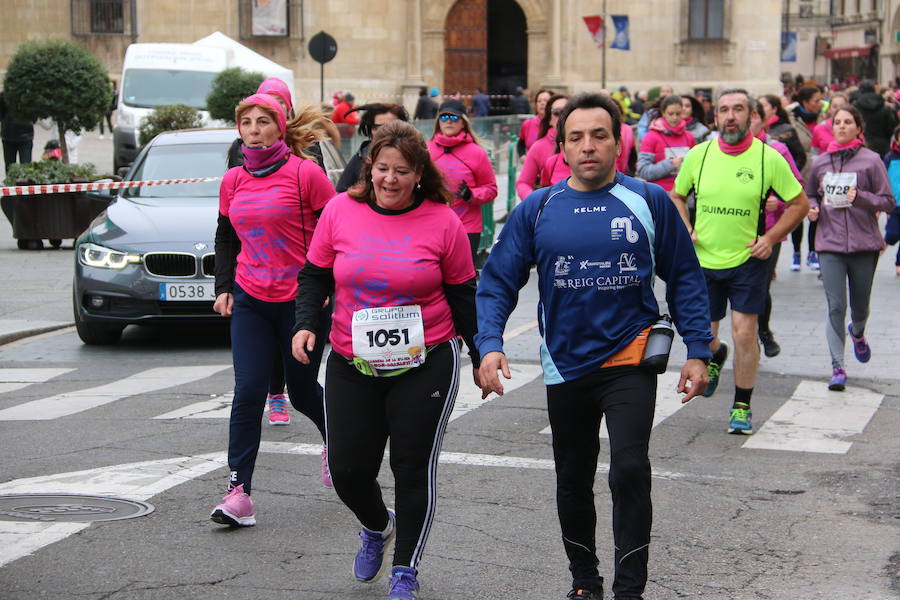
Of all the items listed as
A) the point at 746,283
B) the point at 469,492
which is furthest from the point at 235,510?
Answer: the point at 746,283

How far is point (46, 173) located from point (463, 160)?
865 centimetres

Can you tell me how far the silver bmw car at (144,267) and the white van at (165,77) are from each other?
16.1 metres

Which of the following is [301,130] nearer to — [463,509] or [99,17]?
[463,509]

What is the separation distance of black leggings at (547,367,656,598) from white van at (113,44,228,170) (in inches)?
912

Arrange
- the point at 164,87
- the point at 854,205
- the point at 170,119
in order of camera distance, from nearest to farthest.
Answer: the point at 854,205 < the point at 170,119 < the point at 164,87

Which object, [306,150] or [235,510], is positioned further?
[306,150]

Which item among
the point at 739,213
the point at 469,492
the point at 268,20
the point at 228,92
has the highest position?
the point at 268,20

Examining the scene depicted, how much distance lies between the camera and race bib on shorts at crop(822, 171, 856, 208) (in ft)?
31.1

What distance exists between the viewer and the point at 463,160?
10.5 meters

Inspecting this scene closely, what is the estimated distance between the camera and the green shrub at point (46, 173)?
17.5 meters

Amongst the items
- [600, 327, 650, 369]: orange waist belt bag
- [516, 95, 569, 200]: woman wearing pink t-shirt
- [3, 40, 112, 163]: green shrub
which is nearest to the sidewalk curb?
[516, 95, 569, 200]: woman wearing pink t-shirt

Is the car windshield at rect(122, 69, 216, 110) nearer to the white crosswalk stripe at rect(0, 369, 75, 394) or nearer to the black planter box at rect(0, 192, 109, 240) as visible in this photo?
the black planter box at rect(0, 192, 109, 240)

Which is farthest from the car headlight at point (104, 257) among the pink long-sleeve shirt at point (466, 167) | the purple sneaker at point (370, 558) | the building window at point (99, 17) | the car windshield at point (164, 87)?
the building window at point (99, 17)

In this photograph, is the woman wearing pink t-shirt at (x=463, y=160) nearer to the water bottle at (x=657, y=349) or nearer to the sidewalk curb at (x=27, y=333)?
the sidewalk curb at (x=27, y=333)
